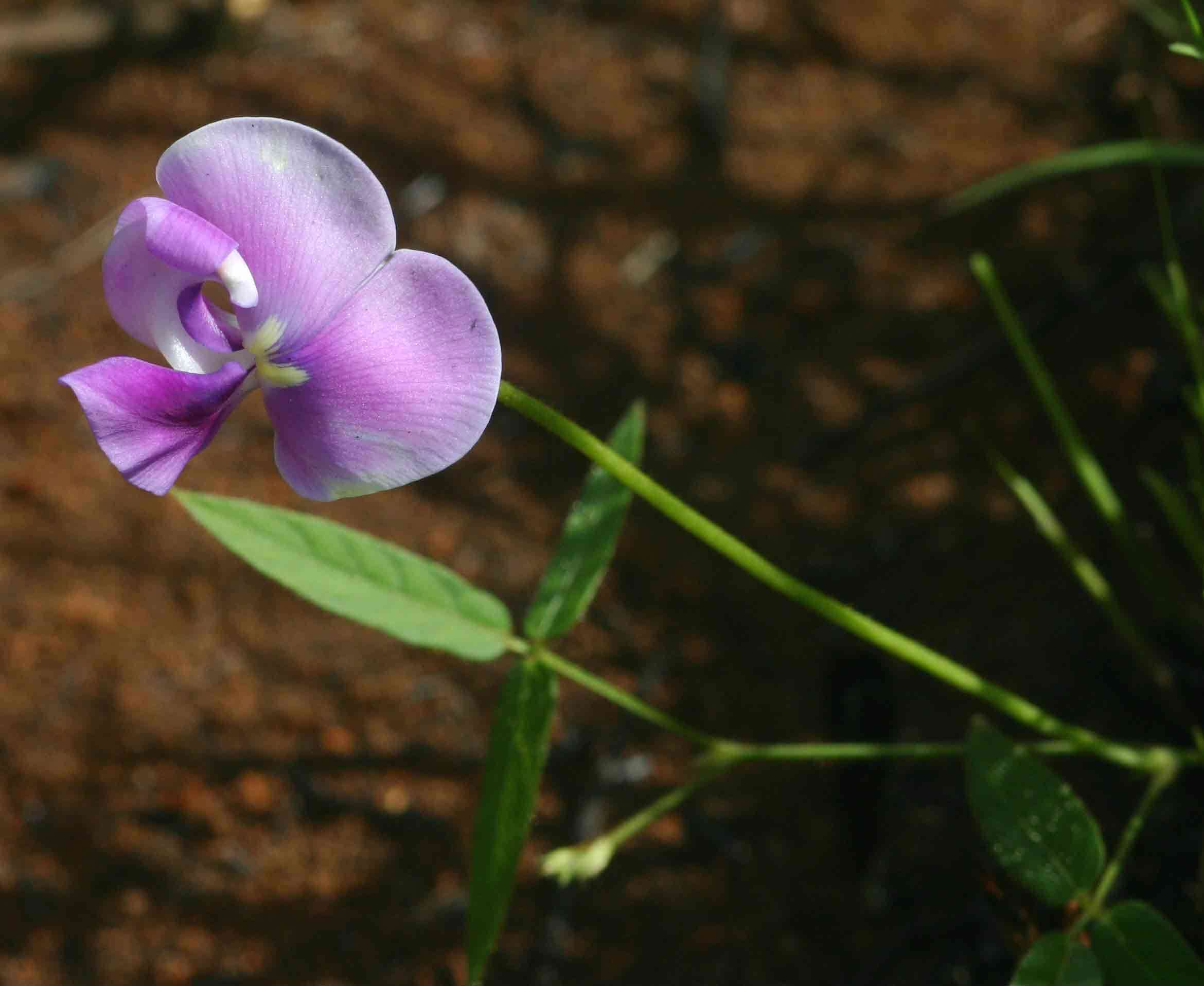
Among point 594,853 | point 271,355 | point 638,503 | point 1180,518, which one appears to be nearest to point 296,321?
point 271,355

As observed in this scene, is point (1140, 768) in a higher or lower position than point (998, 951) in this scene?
higher

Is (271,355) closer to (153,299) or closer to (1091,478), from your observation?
(153,299)

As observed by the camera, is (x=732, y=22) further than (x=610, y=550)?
Yes

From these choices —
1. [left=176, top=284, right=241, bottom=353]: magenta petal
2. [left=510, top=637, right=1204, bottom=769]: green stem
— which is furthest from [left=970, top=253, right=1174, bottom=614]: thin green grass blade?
[left=176, top=284, right=241, bottom=353]: magenta petal

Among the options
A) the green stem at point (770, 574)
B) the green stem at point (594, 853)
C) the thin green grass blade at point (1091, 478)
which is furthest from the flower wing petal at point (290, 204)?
the thin green grass blade at point (1091, 478)

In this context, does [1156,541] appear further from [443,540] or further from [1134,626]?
[443,540]

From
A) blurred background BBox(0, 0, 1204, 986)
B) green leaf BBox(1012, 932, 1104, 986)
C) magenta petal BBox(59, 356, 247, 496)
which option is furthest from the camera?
blurred background BBox(0, 0, 1204, 986)

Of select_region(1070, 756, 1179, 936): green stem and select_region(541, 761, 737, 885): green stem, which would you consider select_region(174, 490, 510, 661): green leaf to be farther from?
select_region(1070, 756, 1179, 936): green stem

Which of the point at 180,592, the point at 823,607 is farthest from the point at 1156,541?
the point at 180,592

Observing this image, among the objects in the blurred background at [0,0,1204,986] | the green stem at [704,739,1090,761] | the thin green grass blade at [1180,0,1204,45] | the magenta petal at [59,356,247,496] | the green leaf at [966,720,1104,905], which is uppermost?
the thin green grass blade at [1180,0,1204,45]
